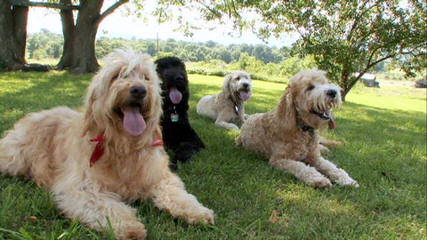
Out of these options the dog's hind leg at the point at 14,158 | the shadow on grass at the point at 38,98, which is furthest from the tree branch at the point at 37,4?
the dog's hind leg at the point at 14,158

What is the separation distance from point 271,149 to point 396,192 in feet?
5.73

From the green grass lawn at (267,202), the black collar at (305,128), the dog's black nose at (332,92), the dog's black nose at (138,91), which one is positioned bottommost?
the green grass lawn at (267,202)

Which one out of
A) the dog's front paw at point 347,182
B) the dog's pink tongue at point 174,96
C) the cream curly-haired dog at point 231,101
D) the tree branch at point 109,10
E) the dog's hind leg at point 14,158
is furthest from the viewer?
the tree branch at point 109,10

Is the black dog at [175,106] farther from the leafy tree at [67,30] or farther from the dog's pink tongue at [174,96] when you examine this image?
the leafy tree at [67,30]

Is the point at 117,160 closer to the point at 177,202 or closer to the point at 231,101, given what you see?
the point at 177,202

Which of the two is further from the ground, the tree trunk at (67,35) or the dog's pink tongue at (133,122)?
the tree trunk at (67,35)

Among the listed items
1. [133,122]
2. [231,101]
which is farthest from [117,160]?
[231,101]

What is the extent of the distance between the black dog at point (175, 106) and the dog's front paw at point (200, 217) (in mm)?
2215

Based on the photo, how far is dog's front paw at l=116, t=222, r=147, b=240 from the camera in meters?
2.69

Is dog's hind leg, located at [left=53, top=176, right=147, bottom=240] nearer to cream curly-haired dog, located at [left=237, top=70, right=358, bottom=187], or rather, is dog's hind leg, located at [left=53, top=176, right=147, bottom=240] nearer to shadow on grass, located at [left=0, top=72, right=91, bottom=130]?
cream curly-haired dog, located at [left=237, top=70, right=358, bottom=187]

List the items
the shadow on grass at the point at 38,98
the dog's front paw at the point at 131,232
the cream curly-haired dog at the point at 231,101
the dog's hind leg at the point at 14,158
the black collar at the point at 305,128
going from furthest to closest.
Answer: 1. the cream curly-haired dog at the point at 231,101
2. the shadow on grass at the point at 38,98
3. the black collar at the point at 305,128
4. the dog's hind leg at the point at 14,158
5. the dog's front paw at the point at 131,232

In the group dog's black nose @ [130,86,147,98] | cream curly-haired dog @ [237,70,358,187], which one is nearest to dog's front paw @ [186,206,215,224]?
dog's black nose @ [130,86,147,98]

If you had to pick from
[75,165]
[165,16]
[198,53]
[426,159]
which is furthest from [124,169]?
[198,53]

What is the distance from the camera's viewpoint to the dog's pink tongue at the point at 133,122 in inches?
121
